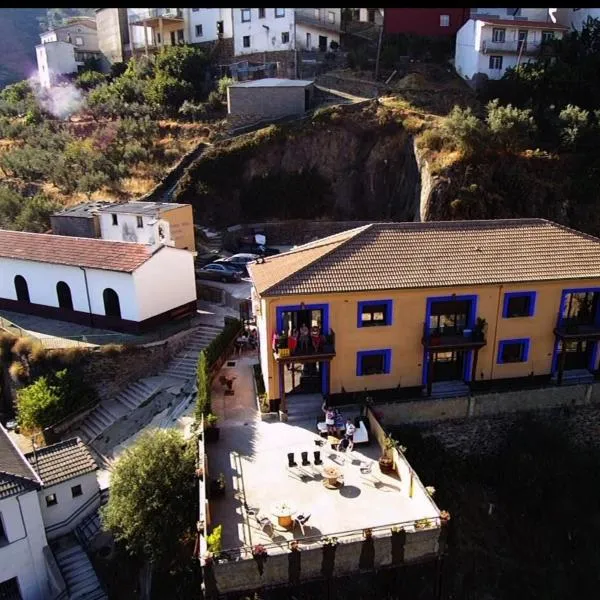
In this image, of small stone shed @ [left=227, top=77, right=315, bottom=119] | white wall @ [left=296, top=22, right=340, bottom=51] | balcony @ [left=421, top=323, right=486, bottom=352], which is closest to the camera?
balcony @ [left=421, top=323, right=486, bottom=352]

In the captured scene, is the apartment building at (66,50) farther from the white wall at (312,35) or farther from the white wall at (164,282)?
the white wall at (164,282)

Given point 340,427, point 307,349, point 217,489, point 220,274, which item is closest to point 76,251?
point 220,274

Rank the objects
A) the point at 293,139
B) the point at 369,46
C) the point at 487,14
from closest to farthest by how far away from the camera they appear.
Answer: the point at 293,139 < the point at 487,14 < the point at 369,46

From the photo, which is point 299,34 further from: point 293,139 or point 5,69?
point 5,69

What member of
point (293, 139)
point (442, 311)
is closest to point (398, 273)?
point (442, 311)

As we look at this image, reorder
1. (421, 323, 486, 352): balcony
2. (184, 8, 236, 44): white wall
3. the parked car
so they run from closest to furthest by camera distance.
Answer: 1. (421, 323, 486, 352): balcony
2. the parked car
3. (184, 8, 236, 44): white wall

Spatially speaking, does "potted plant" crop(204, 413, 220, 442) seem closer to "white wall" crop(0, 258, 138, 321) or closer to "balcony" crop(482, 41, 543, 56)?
"white wall" crop(0, 258, 138, 321)

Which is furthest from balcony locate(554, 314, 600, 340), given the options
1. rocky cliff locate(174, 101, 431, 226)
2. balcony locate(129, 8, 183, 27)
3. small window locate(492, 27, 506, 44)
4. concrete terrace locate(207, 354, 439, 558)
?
balcony locate(129, 8, 183, 27)

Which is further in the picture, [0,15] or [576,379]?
[0,15]
